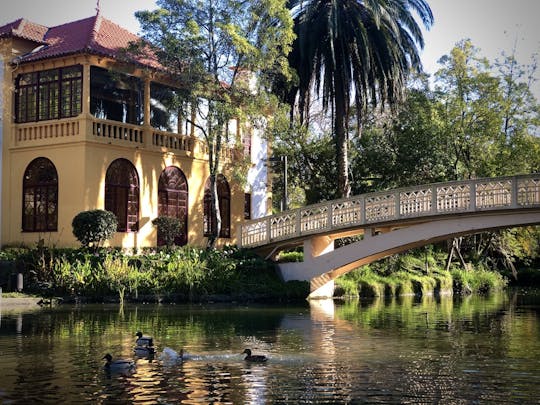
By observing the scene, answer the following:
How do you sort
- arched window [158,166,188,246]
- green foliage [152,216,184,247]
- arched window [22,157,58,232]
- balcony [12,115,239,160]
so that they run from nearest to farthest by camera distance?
balcony [12,115,239,160], arched window [22,157,58,232], green foliage [152,216,184,247], arched window [158,166,188,246]

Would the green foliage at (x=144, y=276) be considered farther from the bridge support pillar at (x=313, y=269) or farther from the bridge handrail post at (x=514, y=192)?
the bridge handrail post at (x=514, y=192)

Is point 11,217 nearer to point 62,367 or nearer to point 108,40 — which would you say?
point 108,40

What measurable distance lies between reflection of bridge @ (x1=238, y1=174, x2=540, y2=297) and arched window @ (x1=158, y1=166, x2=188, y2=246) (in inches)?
129

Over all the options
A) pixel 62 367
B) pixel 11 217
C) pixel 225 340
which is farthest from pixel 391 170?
pixel 62 367

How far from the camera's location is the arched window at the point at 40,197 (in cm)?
3136

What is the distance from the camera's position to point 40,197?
104 feet

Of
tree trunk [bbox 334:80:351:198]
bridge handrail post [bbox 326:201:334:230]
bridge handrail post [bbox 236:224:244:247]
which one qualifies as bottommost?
bridge handrail post [bbox 236:224:244:247]

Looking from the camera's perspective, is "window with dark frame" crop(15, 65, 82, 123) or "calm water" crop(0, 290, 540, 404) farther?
"window with dark frame" crop(15, 65, 82, 123)

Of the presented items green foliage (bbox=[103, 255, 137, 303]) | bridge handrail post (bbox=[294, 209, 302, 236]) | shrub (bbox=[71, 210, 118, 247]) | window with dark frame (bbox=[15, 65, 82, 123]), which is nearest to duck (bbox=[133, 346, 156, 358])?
green foliage (bbox=[103, 255, 137, 303])

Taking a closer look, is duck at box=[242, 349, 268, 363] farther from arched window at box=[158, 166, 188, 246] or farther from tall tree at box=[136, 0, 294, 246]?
arched window at box=[158, 166, 188, 246]

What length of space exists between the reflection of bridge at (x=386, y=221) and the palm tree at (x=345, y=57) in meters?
2.98

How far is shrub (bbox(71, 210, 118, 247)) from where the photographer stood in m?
28.1

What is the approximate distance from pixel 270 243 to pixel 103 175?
21.9 feet

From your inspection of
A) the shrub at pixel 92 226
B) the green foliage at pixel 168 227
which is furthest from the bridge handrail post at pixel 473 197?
the shrub at pixel 92 226
